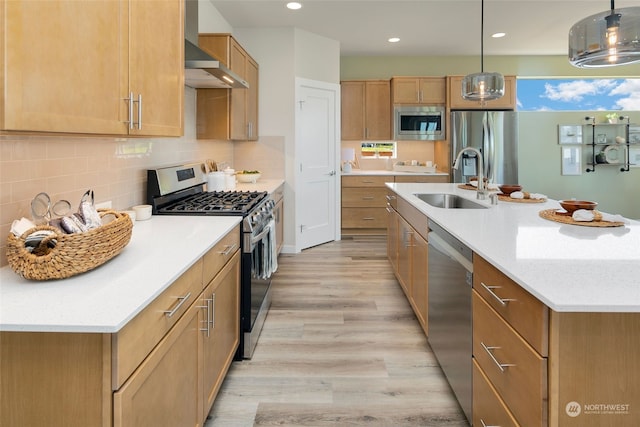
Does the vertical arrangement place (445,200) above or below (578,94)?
below

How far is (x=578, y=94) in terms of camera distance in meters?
6.92

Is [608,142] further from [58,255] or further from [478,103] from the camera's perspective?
[58,255]

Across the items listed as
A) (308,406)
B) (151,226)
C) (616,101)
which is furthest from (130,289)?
(616,101)

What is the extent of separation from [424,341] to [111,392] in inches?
86.8

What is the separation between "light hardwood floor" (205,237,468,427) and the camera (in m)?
2.05

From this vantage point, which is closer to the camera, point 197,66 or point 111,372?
point 111,372

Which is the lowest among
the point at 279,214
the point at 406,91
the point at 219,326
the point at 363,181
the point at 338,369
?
the point at 338,369

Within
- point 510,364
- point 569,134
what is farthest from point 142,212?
point 569,134

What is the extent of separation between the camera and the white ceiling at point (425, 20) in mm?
4504

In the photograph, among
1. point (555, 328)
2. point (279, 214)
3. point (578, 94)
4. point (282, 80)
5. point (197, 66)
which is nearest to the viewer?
point (555, 328)

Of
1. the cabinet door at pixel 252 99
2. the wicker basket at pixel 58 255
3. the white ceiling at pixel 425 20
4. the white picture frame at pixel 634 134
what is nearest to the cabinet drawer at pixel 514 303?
the wicker basket at pixel 58 255

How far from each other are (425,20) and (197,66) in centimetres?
336

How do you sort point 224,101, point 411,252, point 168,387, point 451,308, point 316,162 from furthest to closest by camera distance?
point 316,162 → point 224,101 → point 411,252 → point 451,308 → point 168,387

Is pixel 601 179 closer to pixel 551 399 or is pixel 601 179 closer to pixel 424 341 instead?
pixel 424 341
